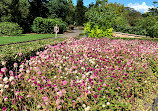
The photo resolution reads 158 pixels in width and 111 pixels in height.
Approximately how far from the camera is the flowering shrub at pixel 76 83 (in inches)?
102

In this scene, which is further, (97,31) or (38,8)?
(38,8)

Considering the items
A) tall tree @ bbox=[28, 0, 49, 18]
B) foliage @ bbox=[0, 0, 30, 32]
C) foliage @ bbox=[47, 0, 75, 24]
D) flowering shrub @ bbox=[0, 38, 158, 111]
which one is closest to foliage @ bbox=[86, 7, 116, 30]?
flowering shrub @ bbox=[0, 38, 158, 111]

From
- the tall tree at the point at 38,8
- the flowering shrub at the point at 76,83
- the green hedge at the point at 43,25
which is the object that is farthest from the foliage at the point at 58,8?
the flowering shrub at the point at 76,83

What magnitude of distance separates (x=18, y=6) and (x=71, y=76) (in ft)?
73.8

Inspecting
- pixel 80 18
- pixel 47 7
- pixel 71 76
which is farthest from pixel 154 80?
pixel 80 18

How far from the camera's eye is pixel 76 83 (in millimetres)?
3068

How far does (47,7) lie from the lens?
30.2m

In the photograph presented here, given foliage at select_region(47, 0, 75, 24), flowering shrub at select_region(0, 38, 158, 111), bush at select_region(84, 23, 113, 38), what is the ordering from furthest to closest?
1. foliage at select_region(47, 0, 75, 24)
2. bush at select_region(84, 23, 113, 38)
3. flowering shrub at select_region(0, 38, 158, 111)

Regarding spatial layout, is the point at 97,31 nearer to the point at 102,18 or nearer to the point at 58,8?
the point at 102,18

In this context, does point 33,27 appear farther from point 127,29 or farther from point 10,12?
point 127,29

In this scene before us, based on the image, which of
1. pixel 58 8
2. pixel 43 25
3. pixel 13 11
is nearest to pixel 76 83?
pixel 43 25

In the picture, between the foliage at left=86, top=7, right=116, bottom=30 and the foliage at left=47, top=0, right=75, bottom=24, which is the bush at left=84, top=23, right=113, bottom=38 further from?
the foliage at left=47, top=0, right=75, bottom=24

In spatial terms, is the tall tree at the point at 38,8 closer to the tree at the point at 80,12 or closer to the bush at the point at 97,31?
the bush at the point at 97,31

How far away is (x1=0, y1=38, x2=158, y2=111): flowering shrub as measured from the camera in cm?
260
